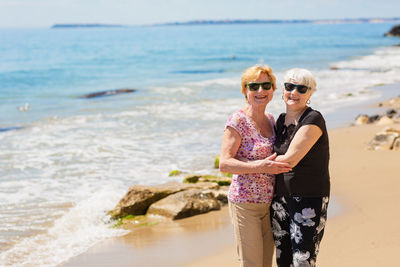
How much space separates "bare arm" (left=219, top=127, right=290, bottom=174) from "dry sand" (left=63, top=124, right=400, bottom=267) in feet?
8.03

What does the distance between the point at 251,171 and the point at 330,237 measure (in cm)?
316

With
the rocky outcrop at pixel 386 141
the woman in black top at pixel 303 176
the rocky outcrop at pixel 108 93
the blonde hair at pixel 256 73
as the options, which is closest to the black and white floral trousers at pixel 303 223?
the woman in black top at pixel 303 176

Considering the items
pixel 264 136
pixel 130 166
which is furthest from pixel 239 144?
pixel 130 166

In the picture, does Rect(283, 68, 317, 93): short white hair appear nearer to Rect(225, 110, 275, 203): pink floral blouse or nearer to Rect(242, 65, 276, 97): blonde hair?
Rect(242, 65, 276, 97): blonde hair

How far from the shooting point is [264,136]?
4.28m

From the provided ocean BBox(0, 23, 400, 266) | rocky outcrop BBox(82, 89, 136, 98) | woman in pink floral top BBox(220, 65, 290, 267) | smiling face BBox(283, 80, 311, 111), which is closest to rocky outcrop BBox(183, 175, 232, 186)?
ocean BBox(0, 23, 400, 266)

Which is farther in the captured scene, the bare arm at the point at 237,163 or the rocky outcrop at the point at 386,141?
the rocky outcrop at the point at 386,141

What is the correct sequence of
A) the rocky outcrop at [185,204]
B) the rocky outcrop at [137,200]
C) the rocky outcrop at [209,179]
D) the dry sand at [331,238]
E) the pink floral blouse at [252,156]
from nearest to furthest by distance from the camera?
1. the pink floral blouse at [252,156]
2. the dry sand at [331,238]
3. the rocky outcrop at [185,204]
4. the rocky outcrop at [137,200]
5. the rocky outcrop at [209,179]

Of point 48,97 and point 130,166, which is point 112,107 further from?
point 130,166

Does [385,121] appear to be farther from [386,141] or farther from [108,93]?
[108,93]

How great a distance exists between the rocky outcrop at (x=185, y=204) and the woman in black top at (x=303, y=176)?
435cm

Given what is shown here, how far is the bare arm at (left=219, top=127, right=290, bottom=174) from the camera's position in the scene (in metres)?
3.96

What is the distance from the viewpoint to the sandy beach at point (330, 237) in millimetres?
6180

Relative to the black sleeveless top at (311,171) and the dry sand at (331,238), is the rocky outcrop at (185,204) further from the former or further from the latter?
the black sleeveless top at (311,171)
